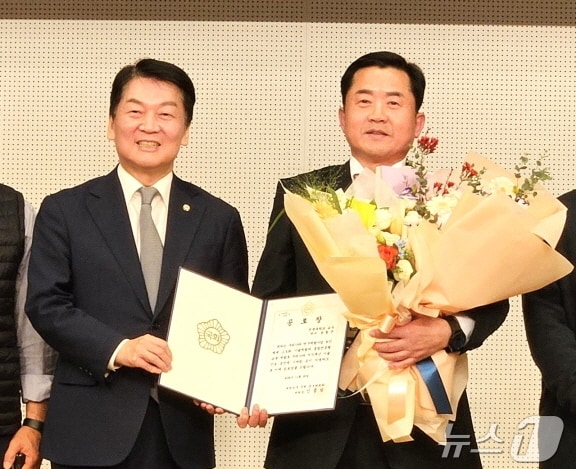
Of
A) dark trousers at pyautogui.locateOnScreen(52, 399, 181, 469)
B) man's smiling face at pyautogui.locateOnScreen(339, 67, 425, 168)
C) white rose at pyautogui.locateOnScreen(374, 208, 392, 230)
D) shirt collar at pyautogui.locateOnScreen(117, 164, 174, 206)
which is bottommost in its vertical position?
dark trousers at pyautogui.locateOnScreen(52, 399, 181, 469)

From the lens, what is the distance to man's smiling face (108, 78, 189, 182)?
273 centimetres

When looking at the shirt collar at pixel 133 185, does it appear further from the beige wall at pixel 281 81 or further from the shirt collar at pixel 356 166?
the beige wall at pixel 281 81

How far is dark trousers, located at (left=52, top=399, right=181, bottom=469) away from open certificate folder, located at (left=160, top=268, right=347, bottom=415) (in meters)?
0.15

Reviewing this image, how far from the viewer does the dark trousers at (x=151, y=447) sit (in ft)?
8.30

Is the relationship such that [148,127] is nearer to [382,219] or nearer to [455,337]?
[382,219]

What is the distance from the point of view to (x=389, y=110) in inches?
109

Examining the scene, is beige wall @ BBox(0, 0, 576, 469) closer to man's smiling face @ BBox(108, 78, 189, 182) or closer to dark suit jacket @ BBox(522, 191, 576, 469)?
man's smiling face @ BBox(108, 78, 189, 182)

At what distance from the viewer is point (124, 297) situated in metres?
2.56

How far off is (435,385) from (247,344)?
475 millimetres

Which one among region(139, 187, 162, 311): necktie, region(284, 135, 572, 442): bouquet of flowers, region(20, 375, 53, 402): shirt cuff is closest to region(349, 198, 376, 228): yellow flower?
region(284, 135, 572, 442): bouquet of flowers

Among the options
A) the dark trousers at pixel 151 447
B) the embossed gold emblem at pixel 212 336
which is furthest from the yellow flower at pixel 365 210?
the dark trousers at pixel 151 447

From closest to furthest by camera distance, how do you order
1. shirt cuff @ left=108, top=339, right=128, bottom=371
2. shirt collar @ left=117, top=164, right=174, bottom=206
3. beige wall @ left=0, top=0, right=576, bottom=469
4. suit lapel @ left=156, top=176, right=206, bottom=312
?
shirt cuff @ left=108, top=339, right=128, bottom=371 < suit lapel @ left=156, top=176, right=206, bottom=312 < shirt collar @ left=117, top=164, right=174, bottom=206 < beige wall @ left=0, top=0, right=576, bottom=469

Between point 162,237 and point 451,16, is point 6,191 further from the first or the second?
point 451,16

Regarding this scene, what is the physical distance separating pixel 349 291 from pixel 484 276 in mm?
309
